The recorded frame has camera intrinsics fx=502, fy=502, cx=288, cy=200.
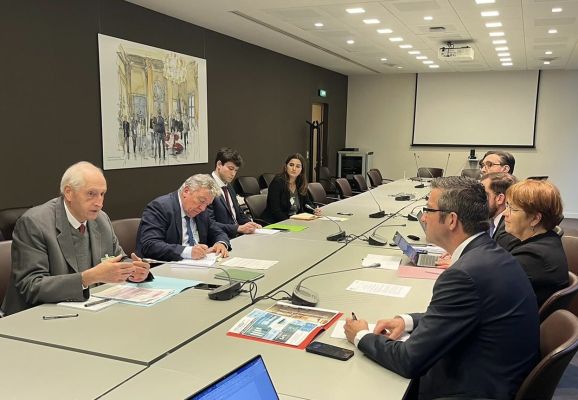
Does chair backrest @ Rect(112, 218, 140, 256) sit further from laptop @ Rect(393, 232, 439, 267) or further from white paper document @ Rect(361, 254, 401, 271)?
laptop @ Rect(393, 232, 439, 267)

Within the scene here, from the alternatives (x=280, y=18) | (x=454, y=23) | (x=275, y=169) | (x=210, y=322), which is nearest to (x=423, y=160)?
(x=275, y=169)

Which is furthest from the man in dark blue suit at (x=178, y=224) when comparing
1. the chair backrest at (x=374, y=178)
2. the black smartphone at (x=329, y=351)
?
the chair backrest at (x=374, y=178)

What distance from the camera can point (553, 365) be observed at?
151cm

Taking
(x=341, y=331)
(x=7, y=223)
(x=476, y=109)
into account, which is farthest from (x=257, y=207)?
(x=476, y=109)

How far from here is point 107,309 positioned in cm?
214

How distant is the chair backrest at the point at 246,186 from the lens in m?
7.61

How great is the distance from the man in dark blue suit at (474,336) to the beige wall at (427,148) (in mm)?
9937

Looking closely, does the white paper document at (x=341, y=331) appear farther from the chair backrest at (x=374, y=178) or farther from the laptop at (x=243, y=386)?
the chair backrest at (x=374, y=178)

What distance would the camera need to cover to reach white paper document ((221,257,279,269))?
2.92 metres

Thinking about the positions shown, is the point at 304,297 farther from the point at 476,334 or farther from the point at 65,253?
the point at 65,253

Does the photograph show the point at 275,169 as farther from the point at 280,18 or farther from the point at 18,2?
the point at 18,2

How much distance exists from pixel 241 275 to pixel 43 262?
0.94 meters

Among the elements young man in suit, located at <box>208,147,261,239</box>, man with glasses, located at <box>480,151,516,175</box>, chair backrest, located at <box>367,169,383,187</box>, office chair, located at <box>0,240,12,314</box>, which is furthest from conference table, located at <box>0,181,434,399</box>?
chair backrest, located at <box>367,169,383,187</box>

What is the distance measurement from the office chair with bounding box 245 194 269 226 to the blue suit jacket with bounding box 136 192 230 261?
1613 millimetres
